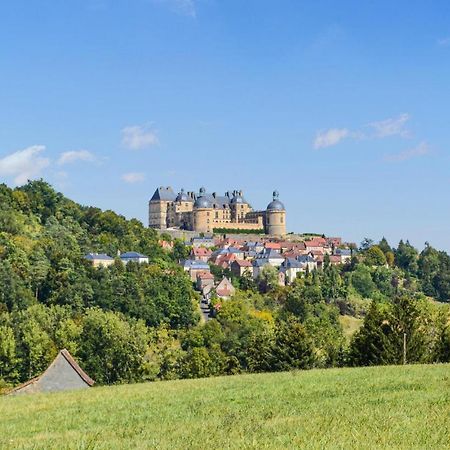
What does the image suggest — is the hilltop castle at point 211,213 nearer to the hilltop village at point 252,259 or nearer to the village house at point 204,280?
the hilltop village at point 252,259

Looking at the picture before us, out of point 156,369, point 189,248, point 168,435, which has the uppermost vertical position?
point 189,248

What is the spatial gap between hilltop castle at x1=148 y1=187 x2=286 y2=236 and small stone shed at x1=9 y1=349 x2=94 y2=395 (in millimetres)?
96773

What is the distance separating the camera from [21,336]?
171 feet

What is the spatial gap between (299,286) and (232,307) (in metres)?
16.9

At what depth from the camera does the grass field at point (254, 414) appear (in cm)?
1004

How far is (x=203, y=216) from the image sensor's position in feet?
411

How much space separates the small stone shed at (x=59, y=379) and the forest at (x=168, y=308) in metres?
11.0

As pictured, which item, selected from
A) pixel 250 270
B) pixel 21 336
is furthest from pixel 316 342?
pixel 250 270

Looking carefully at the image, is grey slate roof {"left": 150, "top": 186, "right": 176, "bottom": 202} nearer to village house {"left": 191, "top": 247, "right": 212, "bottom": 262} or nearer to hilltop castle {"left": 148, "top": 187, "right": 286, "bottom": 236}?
hilltop castle {"left": 148, "top": 187, "right": 286, "bottom": 236}

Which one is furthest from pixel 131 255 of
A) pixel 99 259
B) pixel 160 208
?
pixel 160 208

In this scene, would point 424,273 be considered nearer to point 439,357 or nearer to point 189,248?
point 189,248

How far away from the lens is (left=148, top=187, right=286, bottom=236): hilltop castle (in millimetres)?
126188

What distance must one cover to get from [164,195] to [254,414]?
393 feet

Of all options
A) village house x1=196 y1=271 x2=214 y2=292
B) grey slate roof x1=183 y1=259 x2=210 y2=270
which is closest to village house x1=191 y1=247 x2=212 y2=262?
grey slate roof x1=183 y1=259 x2=210 y2=270
